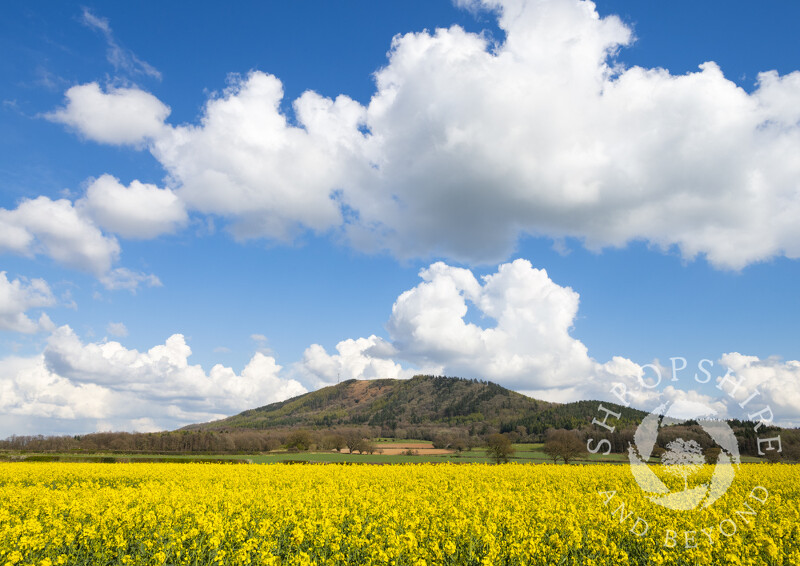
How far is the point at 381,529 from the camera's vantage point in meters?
13.5

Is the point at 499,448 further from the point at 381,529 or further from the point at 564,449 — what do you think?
the point at 381,529

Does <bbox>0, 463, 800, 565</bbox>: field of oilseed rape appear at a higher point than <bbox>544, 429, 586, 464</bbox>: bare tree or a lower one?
higher

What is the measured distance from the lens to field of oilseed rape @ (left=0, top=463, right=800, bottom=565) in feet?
35.4

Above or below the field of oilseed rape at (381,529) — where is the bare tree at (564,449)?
below

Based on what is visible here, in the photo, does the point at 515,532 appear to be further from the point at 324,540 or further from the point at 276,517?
the point at 276,517

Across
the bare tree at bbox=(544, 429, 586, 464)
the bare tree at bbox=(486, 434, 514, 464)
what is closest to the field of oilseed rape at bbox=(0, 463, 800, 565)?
the bare tree at bbox=(544, 429, 586, 464)

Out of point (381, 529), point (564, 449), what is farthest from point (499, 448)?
point (381, 529)

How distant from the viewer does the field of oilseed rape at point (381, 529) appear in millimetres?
10781

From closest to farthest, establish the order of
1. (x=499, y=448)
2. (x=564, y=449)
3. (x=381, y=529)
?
(x=381, y=529), (x=564, y=449), (x=499, y=448)

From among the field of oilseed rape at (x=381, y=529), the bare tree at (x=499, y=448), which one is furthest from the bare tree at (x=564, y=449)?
the field of oilseed rape at (x=381, y=529)

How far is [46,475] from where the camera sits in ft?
106

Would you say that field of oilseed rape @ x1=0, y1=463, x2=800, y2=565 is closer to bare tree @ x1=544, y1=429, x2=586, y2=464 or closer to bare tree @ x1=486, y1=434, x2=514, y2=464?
bare tree @ x1=544, y1=429, x2=586, y2=464

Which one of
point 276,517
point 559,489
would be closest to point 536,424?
point 559,489

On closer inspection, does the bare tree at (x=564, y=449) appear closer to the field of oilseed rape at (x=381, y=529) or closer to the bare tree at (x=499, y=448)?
the bare tree at (x=499, y=448)
